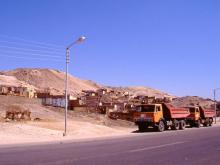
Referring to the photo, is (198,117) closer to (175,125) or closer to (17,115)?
(175,125)

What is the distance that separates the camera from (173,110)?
153 ft

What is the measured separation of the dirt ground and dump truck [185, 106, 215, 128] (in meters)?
7.46

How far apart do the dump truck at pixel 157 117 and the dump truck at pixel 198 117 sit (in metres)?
6.64

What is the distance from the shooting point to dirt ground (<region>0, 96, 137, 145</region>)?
3217 centimetres

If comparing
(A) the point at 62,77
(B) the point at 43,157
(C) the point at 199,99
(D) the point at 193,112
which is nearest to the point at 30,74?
(A) the point at 62,77

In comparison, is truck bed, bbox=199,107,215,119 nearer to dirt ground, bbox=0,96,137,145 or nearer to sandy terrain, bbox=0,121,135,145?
dirt ground, bbox=0,96,137,145

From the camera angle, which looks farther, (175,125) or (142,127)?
(175,125)

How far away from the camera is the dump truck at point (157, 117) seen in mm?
42781

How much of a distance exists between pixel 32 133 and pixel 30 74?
11081 centimetres

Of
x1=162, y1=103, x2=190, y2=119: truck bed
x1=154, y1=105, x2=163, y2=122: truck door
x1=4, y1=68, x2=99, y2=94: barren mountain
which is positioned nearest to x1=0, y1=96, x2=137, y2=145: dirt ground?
x1=154, y1=105, x2=163, y2=122: truck door

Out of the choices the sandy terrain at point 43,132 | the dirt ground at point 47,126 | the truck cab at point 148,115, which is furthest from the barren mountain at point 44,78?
the sandy terrain at point 43,132

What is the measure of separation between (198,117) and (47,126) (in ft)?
76.2

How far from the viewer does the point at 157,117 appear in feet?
142

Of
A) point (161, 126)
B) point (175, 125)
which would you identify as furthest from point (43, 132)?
point (175, 125)
